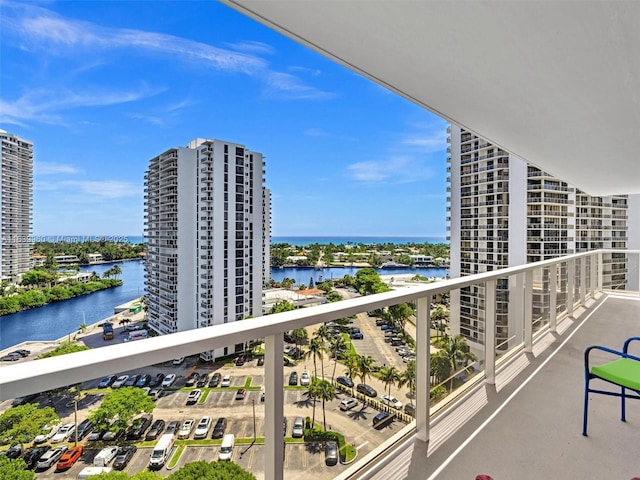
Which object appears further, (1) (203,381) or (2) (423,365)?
(2) (423,365)

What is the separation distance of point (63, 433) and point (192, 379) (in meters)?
0.33

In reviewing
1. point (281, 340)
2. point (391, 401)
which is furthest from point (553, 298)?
point (281, 340)

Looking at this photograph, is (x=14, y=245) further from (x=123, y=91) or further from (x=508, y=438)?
(x=123, y=91)

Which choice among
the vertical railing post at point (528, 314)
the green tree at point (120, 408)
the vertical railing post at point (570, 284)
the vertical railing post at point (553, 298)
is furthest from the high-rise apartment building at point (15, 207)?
the vertical railing post at point (570, 284)

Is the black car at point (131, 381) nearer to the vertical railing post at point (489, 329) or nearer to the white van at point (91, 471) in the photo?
the white van at point (91, 471)

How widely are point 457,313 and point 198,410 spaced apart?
192cm

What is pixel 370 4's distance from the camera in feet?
5.48

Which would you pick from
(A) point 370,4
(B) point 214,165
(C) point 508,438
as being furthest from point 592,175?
(B) point 214,165

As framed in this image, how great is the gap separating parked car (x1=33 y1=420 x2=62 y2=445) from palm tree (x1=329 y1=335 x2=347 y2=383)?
951mm

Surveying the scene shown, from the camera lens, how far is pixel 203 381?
3.51ft

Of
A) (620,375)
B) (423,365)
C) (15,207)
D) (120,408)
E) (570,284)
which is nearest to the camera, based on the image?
(120,408)

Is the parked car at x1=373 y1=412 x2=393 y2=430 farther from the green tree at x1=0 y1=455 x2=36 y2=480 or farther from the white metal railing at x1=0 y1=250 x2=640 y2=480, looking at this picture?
the green tree at x1=0 y1=455 x2=36 y2=480

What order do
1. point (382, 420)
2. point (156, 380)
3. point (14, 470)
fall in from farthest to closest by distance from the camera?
1. point (382, 420)
2. point (156, 380)
3. point (14, 470)

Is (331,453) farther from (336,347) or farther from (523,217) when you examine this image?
(523,217)
